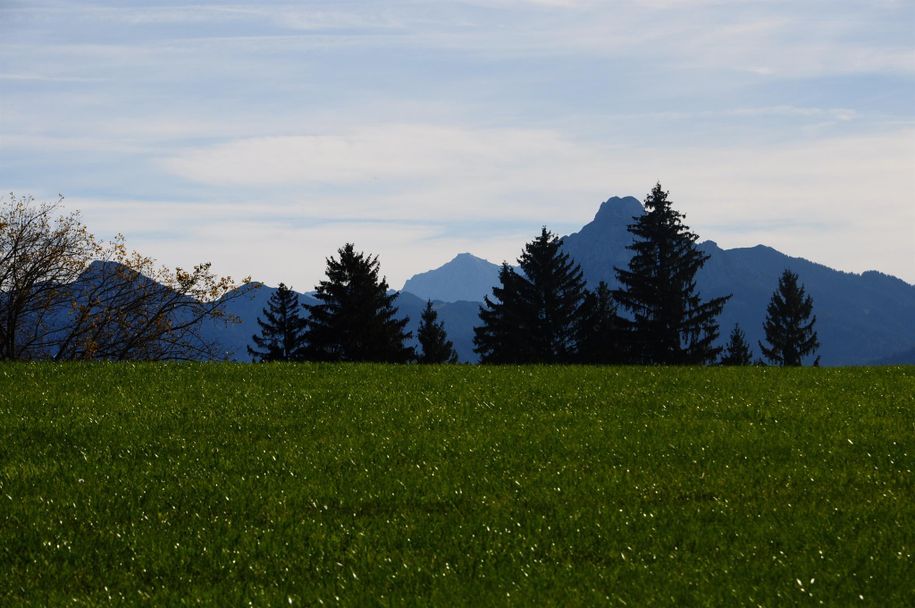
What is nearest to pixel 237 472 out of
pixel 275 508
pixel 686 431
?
pixel 275 508

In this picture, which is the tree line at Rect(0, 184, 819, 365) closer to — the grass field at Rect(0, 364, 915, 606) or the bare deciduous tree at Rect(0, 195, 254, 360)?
the bare deciduous tree at Rect(0, 195, 254, 360)

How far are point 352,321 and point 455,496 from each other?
146 feet

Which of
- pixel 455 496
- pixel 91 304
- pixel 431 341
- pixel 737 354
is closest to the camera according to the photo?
pixel 455 496

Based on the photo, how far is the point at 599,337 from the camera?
200ft

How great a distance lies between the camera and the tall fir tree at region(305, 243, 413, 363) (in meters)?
55.6

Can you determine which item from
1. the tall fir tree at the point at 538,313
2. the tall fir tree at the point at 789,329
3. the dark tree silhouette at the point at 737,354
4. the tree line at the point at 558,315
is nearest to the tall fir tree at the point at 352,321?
the tree line at the point at 558,315

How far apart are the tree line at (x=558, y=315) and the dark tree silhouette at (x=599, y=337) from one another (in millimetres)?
76

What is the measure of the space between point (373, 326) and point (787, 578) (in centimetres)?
4755

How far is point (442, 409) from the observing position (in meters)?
17.0

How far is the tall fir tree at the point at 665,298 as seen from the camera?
57438 mm

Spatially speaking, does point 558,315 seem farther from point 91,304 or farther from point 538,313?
point 91,304

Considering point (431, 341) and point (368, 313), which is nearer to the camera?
point (368, 313)

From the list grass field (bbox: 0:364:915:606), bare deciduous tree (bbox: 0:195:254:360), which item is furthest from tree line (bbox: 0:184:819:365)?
grass field (bbox: 0:364:915:606)

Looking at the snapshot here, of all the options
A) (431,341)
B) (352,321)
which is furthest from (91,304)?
(431,341)
